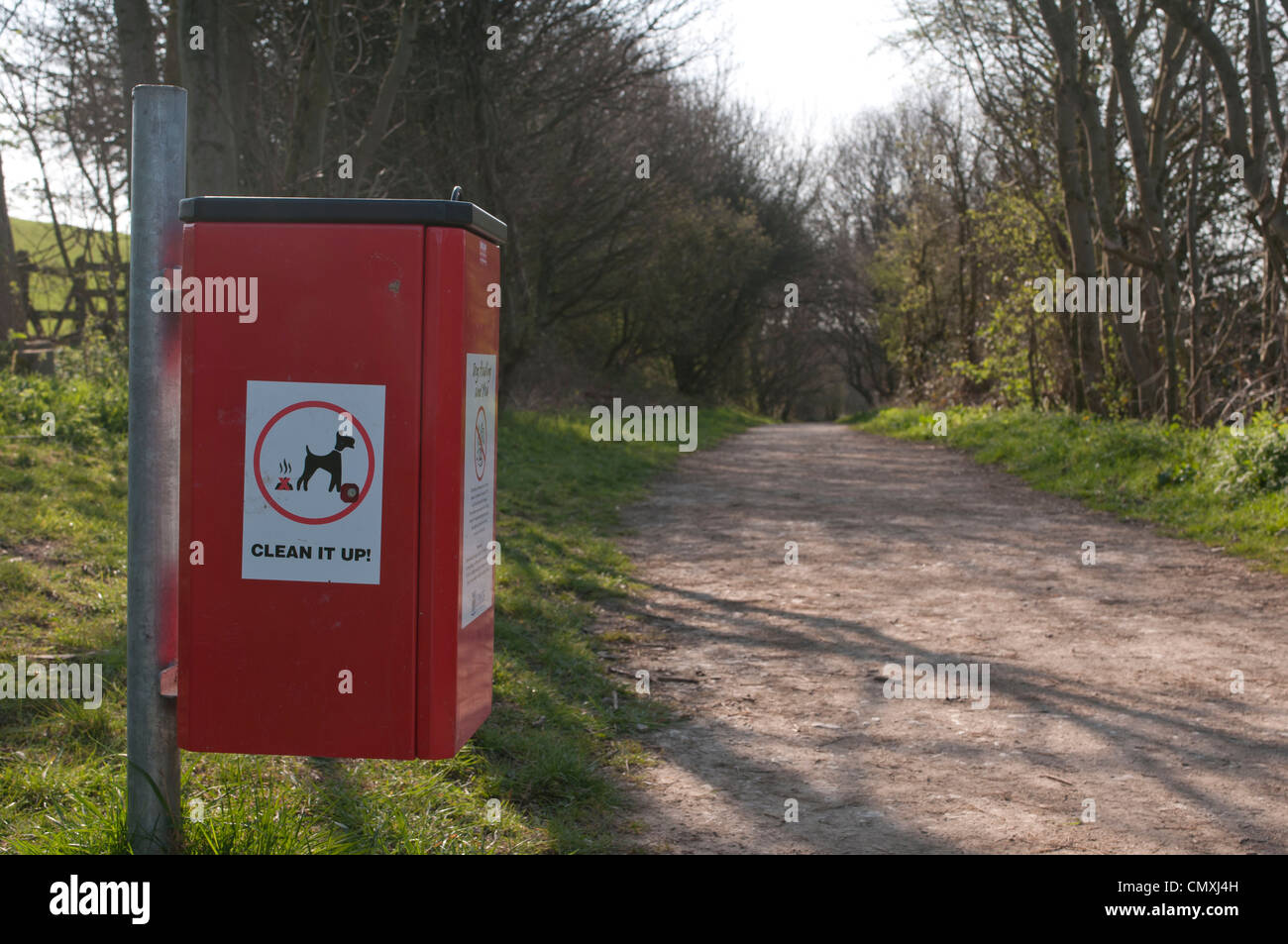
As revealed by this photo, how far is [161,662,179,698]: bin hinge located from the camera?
2943 millimetres

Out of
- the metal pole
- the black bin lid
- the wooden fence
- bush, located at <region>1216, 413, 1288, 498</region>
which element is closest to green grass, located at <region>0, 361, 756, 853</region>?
the metal pole

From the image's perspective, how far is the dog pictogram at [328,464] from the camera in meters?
2.83

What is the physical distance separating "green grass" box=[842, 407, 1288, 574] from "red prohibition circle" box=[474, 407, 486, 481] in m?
7.04

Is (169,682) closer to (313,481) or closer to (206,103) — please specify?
(313,481)

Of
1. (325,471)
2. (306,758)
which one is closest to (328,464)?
(325,471)

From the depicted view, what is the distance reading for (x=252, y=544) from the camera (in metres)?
2.88

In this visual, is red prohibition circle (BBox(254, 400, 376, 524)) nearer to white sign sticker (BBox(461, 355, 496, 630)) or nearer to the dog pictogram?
the dog pictogram

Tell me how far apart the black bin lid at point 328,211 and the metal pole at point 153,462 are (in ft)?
0.35

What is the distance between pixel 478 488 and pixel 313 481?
0.44 meters

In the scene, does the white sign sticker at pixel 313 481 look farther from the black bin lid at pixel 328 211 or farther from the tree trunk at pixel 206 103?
the tree trunk at pixel 206 103

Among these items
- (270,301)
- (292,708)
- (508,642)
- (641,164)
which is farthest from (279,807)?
(641,164)

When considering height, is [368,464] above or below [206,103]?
below

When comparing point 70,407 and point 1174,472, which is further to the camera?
point 1174,472

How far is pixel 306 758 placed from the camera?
13.2 ft
